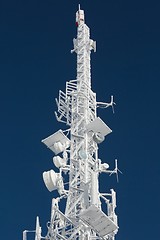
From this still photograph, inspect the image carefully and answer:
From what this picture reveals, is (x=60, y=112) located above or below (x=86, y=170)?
above

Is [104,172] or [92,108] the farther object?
[92,108]

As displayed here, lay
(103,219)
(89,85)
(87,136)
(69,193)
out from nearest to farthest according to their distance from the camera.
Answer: (103,219), (69,193), (87,136), (89,85)

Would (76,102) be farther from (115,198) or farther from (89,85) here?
(115,198)

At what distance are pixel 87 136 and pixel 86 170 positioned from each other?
226cm

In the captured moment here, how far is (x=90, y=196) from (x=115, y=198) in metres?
2.11

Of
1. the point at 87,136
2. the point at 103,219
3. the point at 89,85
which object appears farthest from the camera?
the point at 89,85

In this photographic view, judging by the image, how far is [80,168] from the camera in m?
29.7

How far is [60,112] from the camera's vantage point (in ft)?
107

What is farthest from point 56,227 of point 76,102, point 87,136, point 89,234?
point 76,102

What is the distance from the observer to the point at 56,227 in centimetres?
2800

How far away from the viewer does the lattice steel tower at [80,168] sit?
27.3 metres

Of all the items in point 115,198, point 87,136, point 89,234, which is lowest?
point 89,234

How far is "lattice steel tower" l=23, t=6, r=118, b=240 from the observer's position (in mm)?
27312

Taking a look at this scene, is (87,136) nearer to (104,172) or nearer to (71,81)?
(104,172)
